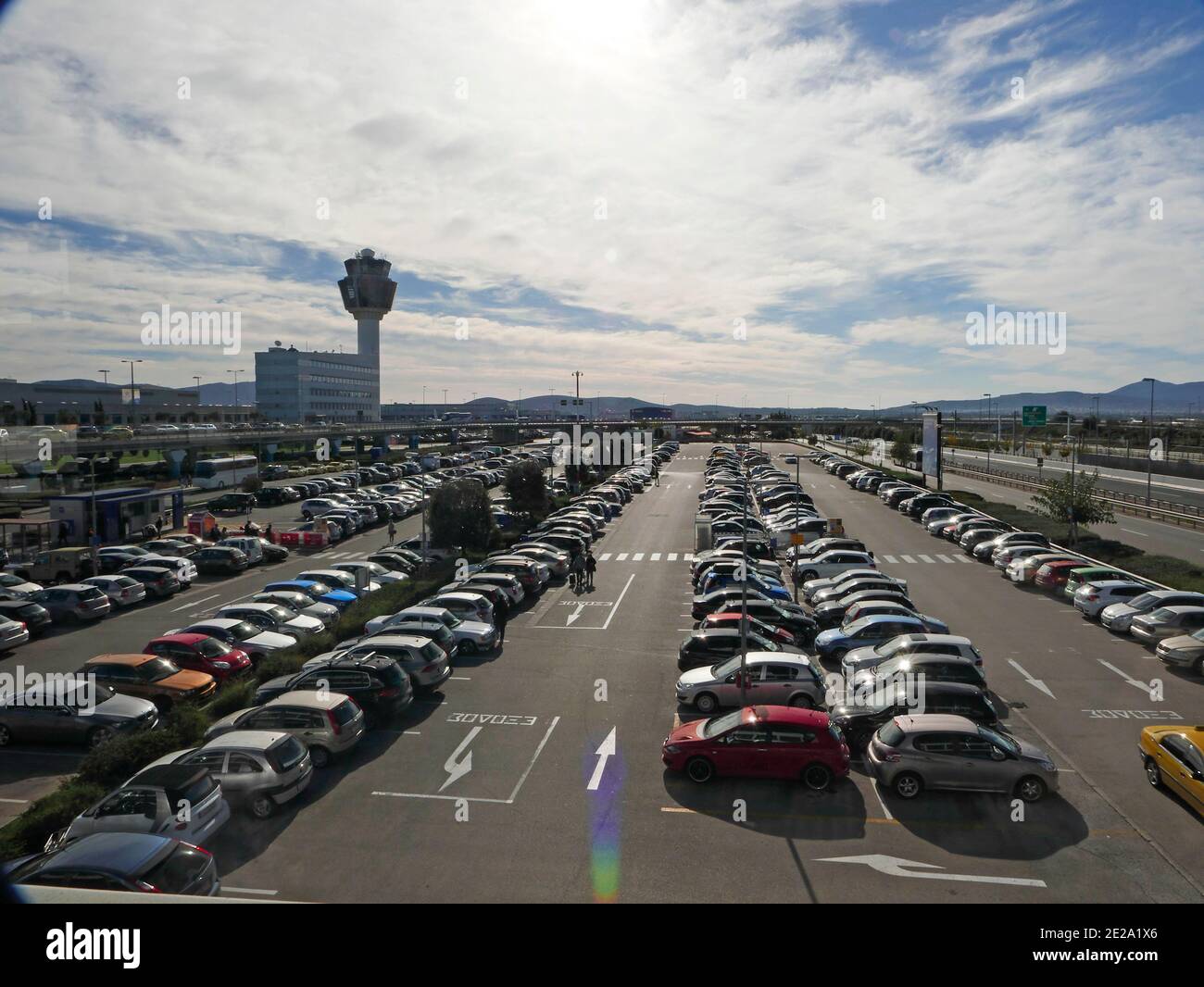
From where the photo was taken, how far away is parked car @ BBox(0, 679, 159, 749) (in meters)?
14.4

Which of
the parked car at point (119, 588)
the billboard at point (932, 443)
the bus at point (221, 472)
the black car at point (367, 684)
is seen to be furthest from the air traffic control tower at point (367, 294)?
the black car at point (367, 684)

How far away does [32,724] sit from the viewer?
14.5 metres

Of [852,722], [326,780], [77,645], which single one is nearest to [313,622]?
[77,645]

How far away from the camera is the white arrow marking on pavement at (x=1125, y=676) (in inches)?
669

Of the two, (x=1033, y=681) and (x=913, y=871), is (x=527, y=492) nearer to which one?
(x=1033, y=681)

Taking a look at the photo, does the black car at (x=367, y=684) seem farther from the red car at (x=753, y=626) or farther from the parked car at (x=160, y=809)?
the red car at (x=753, y=626)

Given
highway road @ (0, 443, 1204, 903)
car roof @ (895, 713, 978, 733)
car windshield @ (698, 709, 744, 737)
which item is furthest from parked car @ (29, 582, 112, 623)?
car roof @ (895, 713, 978, 733)

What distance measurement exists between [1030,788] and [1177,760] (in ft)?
7.03

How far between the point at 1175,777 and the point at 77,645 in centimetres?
2472

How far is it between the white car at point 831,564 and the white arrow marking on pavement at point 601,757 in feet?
50.0

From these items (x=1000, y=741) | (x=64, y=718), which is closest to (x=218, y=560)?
(x=64, y=718)

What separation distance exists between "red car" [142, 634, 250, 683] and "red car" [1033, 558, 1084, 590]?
2445 centimetres

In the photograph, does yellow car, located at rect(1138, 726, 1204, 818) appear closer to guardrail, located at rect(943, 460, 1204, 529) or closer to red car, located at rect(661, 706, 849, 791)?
red car, located at rect(661, 706, 849, 791)
